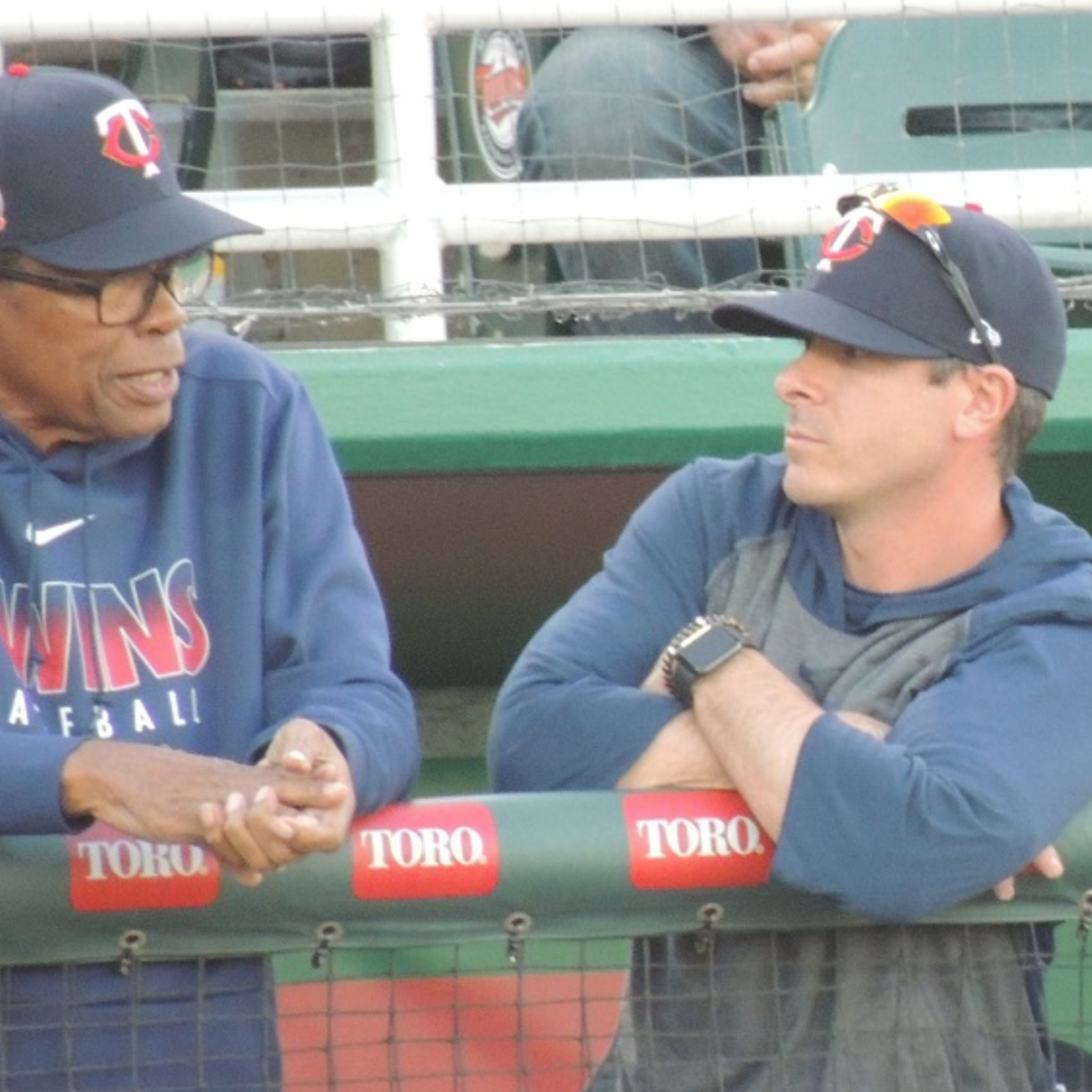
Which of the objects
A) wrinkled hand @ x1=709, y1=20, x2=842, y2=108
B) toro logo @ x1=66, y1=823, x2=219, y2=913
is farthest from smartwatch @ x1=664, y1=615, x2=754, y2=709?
wrinkled hand @ x1=709, y1=20, x2=842, y2=108

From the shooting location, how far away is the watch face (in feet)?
9.88

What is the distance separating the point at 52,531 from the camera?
115 inches

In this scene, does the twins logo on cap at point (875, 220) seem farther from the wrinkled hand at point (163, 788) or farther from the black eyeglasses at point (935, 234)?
the wrinkled hand at point (163, 788)

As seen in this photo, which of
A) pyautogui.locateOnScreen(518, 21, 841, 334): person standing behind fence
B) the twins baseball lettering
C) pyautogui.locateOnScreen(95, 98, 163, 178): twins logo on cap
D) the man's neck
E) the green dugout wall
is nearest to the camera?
the twins baseball lettering

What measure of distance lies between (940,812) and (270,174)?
3.49 m

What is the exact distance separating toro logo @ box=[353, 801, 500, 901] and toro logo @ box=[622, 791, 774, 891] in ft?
0.52

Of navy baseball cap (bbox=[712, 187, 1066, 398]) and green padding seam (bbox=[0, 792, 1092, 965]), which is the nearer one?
green padding seam (bbox=[0, 792, 1092, 965])

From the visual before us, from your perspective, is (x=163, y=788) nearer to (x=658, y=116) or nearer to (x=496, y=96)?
(x=658, y=116)

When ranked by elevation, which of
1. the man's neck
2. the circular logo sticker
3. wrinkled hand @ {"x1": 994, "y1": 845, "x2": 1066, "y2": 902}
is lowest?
wrinkled hand @ {"x1": 994, "y1": 845, "x2": 1066, "y2": 902}

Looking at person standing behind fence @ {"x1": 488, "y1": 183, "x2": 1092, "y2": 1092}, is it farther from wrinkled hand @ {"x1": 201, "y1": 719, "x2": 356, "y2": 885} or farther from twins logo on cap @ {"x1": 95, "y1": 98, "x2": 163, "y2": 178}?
twins logo on cap @ {"x1": 95, "y1": 98, "x2": 163, "y2": 178}

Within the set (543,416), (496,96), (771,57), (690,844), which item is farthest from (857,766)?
(496,96)

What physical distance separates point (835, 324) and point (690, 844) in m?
0.74

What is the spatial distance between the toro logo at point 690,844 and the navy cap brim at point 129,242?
804 millimetres

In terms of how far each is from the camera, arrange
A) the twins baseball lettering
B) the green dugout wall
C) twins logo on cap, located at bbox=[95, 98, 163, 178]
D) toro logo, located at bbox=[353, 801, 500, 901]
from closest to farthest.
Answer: toro logo, located at bbox=[353, 801, 500, 901] → the twins baseball lettering → twins logo on cap, located at bbox=[95, 98, 163, 178] → the green dugout wall
